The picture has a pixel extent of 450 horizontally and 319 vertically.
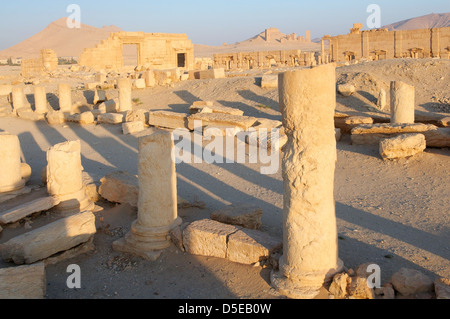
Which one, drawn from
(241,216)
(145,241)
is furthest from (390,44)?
(145,241)

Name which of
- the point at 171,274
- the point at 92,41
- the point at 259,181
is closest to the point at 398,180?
the point at 259,181

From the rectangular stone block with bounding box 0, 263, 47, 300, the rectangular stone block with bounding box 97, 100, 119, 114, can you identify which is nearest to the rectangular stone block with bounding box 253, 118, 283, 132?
the rectangular stone block with bounding box 97, 100, 119, 114

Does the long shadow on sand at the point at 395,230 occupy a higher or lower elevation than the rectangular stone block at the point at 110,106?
lower

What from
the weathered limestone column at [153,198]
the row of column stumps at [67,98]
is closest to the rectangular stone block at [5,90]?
the row of column stumps at [67,98]

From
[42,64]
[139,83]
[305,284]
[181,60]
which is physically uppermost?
[181,60]

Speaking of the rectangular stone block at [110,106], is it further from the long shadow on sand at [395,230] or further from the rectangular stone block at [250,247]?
the rectangular stone block at [250,247]

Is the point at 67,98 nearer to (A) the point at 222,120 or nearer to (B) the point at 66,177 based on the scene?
(A) the point at 222,120

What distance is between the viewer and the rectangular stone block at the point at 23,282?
4.76 metres

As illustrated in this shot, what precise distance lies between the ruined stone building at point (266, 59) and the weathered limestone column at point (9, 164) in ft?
79.6

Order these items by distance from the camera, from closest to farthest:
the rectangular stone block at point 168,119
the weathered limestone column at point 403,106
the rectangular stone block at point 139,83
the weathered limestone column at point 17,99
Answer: the weathered limestone column at point 403,106, the rectangular stone block at point 168,119, the weathered limestone column at point 17,99, the rectangular stone block at point 139,83

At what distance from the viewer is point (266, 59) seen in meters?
32.4

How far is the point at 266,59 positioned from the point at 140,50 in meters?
9.52

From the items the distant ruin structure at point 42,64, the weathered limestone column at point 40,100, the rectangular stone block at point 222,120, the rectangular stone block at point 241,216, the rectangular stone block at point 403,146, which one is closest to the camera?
the rectangular stone block at point 241,216
